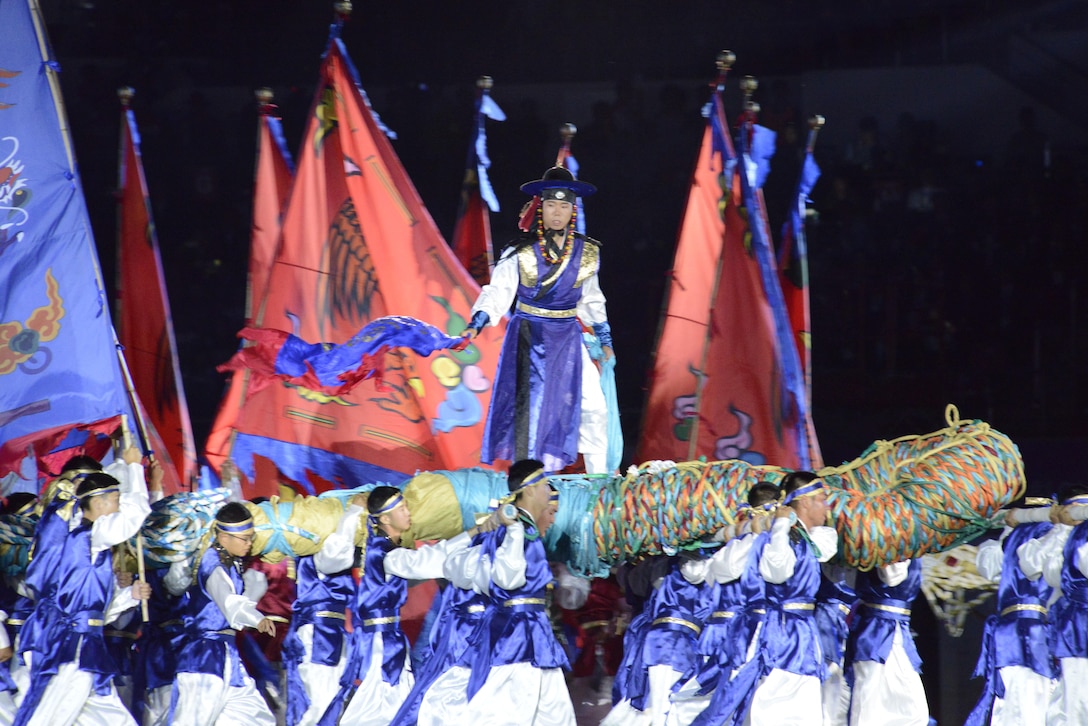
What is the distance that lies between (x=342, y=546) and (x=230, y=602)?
0.52 m

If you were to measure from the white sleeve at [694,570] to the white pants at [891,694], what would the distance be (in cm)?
68

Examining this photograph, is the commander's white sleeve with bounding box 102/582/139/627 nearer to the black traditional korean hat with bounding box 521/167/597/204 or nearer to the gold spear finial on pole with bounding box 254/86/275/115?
the black traditional korean hat with bounding box 521/167/597/204

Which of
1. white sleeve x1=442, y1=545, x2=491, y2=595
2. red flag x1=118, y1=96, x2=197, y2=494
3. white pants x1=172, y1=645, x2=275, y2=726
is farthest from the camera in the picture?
red flag x1=118, y1=96, x2=197, y2=494

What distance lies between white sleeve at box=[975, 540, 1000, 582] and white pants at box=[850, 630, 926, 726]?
18.5 inches

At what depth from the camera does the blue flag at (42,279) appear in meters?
5.72

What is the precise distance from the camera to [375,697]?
16.2 feet

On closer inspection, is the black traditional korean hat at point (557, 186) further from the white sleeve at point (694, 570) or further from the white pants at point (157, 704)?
the white pants at point (157, 704)

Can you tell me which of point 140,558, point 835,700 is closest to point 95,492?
point 140,558

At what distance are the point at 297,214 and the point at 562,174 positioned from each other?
6.36ft

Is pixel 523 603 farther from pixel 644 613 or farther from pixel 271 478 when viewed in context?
pixel 271 478

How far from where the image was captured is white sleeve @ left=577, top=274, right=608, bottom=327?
5664mm

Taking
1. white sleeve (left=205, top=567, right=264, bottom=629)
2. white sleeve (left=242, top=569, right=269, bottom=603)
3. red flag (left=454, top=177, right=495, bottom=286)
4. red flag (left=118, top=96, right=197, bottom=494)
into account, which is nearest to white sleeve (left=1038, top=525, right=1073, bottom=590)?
white sleeve (left=205, top=567, right=264, bottom=629)

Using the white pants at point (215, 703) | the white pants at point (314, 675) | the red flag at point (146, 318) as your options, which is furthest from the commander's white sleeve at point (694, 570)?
the red flag at point (146, 318)

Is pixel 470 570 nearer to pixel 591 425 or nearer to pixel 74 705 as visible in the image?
pixel 591 425
